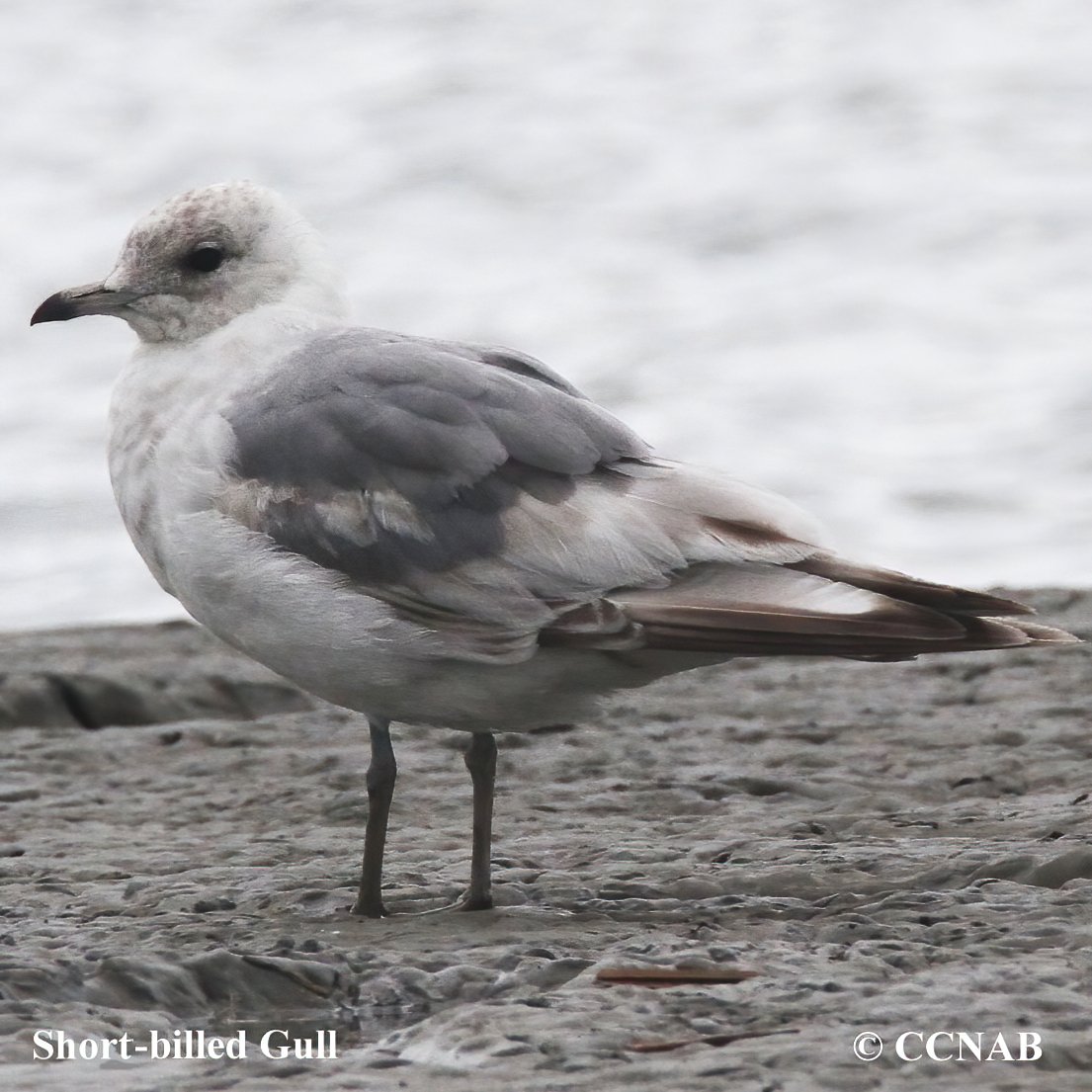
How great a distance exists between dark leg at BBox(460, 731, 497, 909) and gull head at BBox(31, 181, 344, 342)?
1114 mm

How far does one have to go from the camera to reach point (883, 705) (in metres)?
6.21

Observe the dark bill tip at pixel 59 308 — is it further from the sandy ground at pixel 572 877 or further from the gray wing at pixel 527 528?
the sandy ground at pixel 572 877

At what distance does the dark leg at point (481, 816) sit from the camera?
14.8 feet

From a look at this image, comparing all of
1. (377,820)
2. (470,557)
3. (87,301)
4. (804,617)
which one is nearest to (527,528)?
(470,557)

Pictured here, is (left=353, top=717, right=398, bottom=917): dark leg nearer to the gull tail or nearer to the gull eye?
the gull tail

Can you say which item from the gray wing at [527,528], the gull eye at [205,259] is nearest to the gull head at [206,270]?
the gull eye at [205,259]

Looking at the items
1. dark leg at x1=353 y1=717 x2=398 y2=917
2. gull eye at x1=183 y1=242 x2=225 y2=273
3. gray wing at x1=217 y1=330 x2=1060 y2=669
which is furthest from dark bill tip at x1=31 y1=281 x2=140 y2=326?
dark leg at x1=353 y1=717 x2=398 y2=917

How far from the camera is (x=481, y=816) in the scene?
465 centimetres

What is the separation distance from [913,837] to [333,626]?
1443mm

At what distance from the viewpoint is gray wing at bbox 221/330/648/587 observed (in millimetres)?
4461

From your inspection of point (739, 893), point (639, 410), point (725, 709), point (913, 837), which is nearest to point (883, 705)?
point (725, 709)

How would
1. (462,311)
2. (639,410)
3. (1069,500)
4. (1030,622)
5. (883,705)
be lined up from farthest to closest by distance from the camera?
(462,311), (639,410), (1069,500), (883,705), (1030,622)

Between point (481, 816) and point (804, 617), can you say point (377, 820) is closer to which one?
point (481, 816)

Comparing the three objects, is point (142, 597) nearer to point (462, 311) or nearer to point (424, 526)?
point (462, 311)
